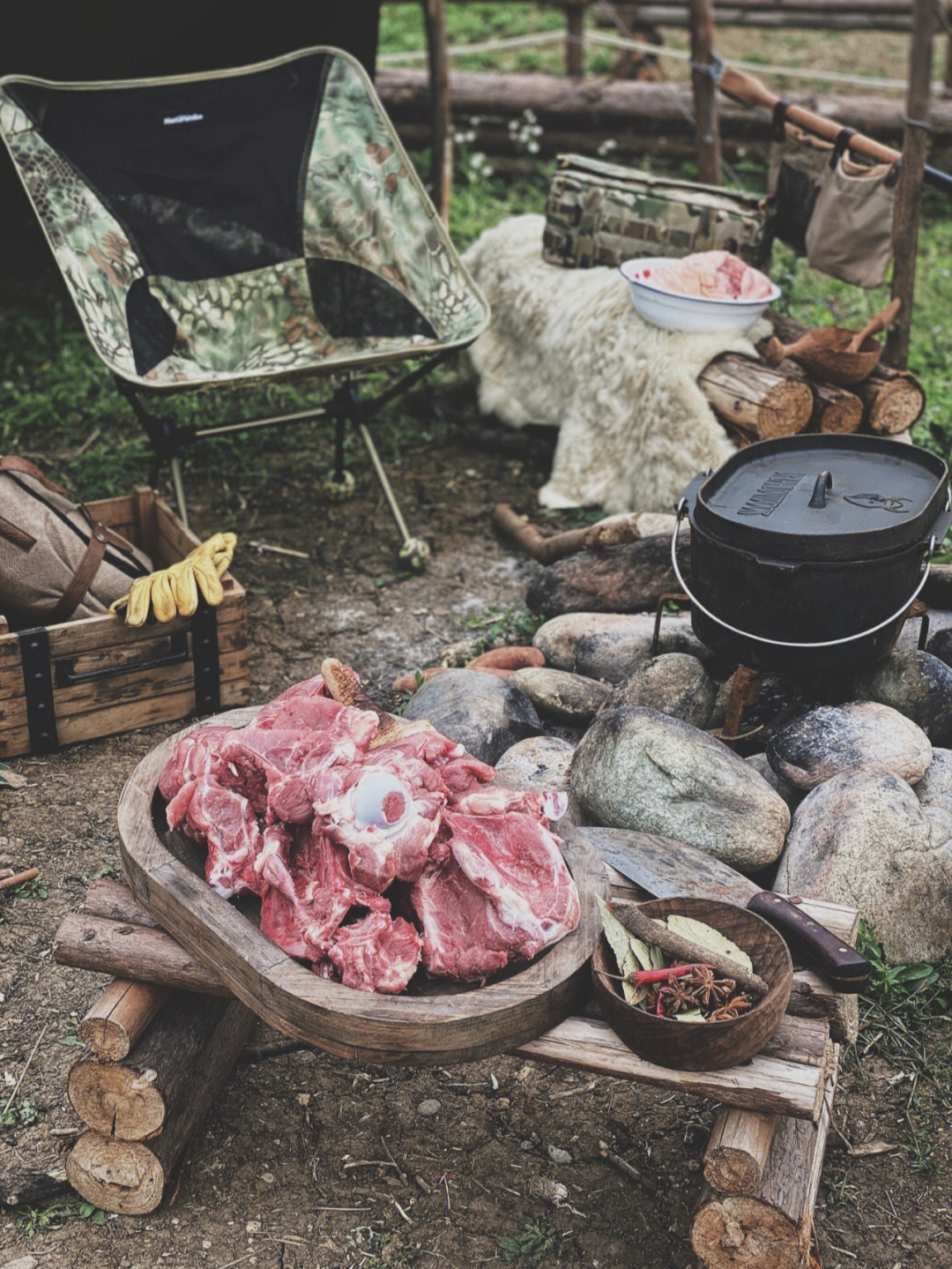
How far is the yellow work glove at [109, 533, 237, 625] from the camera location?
12.9ft

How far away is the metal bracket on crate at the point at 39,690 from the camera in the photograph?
3820 mm

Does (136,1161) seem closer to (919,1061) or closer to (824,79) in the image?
(919,1061)

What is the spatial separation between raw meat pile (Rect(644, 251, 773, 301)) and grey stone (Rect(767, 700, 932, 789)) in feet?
8.27

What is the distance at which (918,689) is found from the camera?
3814 millimetres

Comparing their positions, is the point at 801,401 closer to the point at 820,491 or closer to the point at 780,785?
the point at 820,491

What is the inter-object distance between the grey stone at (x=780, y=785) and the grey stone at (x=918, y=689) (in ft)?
1.46

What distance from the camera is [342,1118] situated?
2838mm

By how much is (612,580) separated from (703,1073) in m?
2.71

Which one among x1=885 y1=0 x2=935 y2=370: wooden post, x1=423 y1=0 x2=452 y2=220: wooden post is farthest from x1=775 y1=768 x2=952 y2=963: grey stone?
x1=423 y1=0 x2=452 y2=220: wooden post

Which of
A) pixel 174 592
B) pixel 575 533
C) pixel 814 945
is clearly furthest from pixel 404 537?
pixel 814 945

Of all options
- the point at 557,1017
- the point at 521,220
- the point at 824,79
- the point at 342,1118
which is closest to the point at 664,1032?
the point at 557,1017

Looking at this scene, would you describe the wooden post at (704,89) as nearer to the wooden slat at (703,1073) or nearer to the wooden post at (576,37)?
the wooden post at (576,37)

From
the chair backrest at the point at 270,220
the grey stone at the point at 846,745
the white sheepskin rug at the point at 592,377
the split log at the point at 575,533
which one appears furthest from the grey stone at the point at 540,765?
the chair backrest at the point at 270,220

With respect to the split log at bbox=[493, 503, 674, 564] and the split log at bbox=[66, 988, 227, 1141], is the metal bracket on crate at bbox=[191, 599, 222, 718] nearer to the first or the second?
the split log at bbox=[493, 503, 674, 564]
